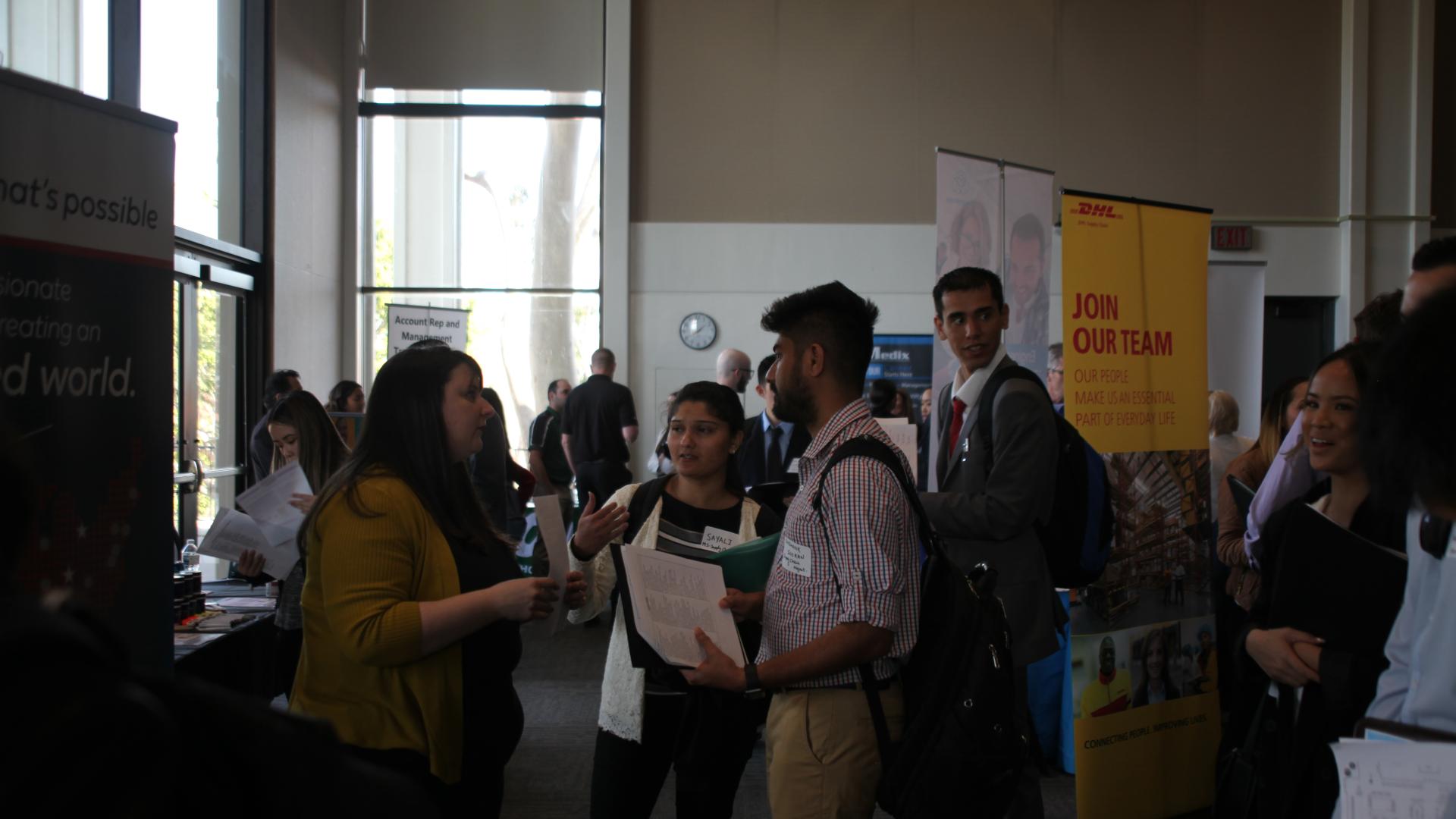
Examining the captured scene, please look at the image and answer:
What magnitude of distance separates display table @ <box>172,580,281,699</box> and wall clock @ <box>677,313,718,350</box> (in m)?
5.77

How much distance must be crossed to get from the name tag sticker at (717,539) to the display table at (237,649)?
1.58 metres

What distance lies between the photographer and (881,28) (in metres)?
9.44

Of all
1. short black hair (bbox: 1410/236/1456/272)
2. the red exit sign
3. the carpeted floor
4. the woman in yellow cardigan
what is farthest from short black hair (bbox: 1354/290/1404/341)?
the red exit sign

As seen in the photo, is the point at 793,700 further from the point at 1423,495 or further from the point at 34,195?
the point at 34,195

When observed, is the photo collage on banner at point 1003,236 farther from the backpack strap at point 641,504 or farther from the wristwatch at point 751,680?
the wristwatch at point 751,680

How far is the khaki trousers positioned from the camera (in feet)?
5.84

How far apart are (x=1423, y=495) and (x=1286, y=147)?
32.6 feet

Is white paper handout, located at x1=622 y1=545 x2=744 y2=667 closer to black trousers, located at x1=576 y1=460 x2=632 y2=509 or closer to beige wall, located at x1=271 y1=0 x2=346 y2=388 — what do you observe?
black trousers, located at x1=576 y1=460 x2=632 y2=509

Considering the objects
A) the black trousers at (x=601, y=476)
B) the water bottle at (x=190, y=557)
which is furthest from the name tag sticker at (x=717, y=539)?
the black trousers at (x=601, y=476)

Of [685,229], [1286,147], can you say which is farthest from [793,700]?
[1286,147]

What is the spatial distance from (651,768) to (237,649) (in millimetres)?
1721

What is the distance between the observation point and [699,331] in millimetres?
9344

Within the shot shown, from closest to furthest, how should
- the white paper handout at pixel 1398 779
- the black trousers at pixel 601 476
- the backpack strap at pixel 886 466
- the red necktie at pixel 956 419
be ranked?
1. the white paper handout at pixel 1398 779
2. the backpack strap at pixel 886 466
3. the red necktie at pixel 956 419
4. the black trousers at pixel 601 476

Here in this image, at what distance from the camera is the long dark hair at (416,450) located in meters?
1.99
